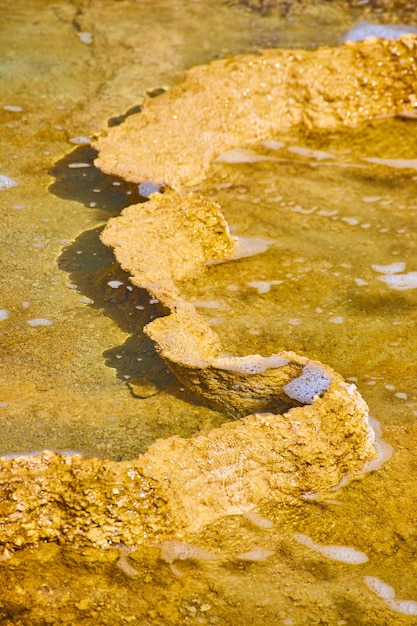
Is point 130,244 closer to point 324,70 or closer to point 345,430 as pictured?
point 345,430

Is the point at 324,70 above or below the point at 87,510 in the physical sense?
above

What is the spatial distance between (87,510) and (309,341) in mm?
1349

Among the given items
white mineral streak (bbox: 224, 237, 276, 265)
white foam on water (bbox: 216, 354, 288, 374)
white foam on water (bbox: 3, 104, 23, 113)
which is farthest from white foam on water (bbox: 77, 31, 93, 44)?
white foam on water (bbox: 216, 354, 288, 374)

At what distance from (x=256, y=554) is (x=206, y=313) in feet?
4.34

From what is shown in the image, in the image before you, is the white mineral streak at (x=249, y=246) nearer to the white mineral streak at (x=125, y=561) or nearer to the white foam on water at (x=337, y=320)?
the white foam on water at (x=337, y=320)

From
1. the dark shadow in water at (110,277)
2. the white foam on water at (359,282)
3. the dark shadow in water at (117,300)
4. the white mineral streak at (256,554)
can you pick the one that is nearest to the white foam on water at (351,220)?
the white foam on water at (359,282)

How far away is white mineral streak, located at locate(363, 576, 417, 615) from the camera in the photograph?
2.30 metres

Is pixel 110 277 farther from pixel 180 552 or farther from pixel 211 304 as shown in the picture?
pixel 180 552

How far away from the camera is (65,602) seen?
2.24 meters

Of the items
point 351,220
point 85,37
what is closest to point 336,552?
point 351,220

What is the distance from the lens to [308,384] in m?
2.78

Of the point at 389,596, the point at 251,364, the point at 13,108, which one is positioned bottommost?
the point at 389,596

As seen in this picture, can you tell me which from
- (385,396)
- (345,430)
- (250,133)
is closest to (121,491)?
(345,430)

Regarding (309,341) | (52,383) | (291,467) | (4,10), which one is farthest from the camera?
(4,10)
